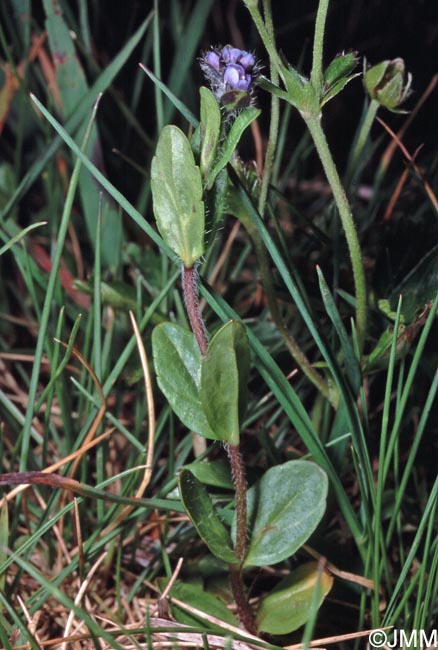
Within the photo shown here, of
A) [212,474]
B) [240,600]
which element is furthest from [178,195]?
[240,600]

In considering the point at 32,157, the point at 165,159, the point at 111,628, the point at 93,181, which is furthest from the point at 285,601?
the point at 32,157

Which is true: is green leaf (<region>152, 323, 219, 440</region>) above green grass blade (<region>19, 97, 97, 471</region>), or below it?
below

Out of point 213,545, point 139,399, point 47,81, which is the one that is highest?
point 47,81

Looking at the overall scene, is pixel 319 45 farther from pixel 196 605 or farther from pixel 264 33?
pixel 196 605

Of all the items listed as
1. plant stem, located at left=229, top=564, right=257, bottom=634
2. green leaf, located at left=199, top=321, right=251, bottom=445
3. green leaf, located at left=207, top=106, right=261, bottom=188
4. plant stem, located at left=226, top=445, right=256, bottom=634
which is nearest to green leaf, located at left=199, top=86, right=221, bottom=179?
green leaf, located at left=207, top=106, right=261, bottom=188

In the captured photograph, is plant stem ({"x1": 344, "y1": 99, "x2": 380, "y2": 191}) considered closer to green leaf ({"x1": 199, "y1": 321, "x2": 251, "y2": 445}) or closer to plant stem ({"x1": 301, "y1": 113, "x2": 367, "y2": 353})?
plant stem ({"x1": 301, "y1": 113, "x2": 367, "y2": 353})

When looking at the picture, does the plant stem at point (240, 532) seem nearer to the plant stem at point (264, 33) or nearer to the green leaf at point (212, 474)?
the green leaf at point (212, 474)

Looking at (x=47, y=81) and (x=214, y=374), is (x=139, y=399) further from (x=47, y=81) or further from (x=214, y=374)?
(x=47, y=81)
